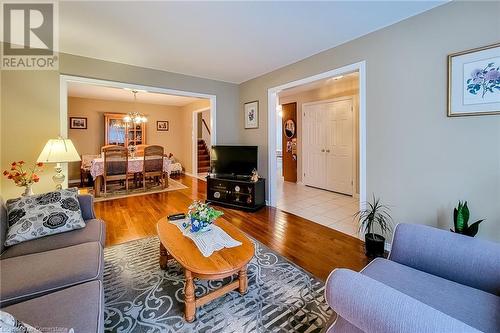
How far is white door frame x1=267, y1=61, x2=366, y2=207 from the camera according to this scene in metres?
2.66

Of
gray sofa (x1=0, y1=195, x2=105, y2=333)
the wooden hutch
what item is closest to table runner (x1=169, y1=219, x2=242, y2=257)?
gray sofa (x1=0, y1=195, x2=105, y2=333)

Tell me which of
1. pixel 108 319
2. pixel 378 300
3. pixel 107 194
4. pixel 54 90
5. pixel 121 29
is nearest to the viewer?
pixel 378 300

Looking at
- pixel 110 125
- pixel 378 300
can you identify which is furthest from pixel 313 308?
pixel 110 125

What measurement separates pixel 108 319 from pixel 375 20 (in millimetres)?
3490

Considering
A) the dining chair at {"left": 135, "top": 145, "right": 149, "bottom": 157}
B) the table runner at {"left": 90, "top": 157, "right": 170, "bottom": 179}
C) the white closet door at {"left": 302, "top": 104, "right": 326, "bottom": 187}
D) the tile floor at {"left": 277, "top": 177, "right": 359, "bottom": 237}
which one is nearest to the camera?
the tile floor at {"left": 277, "top": 177, "right": 359, "bottom": 237}

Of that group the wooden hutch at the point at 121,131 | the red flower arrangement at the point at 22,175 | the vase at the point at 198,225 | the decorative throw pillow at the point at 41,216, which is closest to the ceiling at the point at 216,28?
the red flower arrangement at the point at 22,175

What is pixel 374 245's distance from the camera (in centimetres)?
234

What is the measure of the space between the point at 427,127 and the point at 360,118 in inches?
27.0

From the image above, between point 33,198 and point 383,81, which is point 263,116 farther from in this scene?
point 33,198

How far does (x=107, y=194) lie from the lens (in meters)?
5.02

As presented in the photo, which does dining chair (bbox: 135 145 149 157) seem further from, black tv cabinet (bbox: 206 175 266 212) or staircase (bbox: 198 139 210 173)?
black tv cabinet (bbox: 206 175 266 212)

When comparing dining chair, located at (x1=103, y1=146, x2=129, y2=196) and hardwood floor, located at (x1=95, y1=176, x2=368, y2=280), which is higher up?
dining chair, located at (x1=103, y1=146, x2=129, y2=196)

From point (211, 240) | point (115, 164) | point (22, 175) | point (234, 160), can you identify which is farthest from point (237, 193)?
point (115, 164)

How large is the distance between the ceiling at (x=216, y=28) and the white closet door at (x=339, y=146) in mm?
2132
